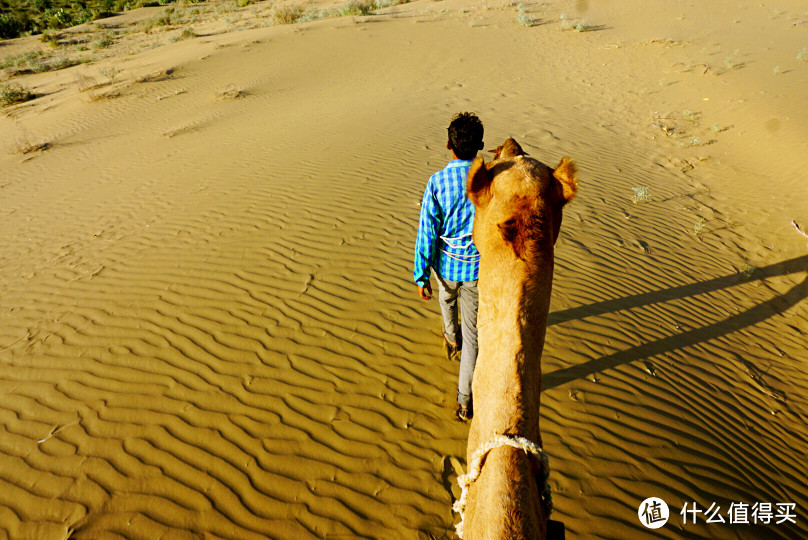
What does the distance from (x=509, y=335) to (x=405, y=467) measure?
2.47m

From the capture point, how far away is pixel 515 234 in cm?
103

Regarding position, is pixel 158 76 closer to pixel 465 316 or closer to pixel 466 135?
pixel 466 135

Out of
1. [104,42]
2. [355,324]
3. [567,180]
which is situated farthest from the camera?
[104,42]

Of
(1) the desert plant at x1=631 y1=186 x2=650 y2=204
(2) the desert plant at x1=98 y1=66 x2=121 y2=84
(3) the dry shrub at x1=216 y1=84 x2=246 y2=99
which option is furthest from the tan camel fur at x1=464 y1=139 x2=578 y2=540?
(2) the desert plant at x1=98 y1=66 x2=121 y2=84

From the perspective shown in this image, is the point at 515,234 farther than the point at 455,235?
No

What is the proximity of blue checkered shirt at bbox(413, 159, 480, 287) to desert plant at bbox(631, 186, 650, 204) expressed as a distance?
19.9 ft

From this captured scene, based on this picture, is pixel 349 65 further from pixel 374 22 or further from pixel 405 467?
pixel 405 467

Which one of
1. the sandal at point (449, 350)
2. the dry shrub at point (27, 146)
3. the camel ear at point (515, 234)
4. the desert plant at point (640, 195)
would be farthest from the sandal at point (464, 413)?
the dry shrub at point (27, 146)

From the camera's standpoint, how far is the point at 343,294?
15.9 feet

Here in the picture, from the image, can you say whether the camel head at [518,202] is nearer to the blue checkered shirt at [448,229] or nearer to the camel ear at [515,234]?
the camel ear at [515,234]

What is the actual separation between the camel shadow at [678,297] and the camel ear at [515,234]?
304 centimetres

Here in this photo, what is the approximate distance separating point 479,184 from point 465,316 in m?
1.88

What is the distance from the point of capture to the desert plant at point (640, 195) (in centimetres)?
736

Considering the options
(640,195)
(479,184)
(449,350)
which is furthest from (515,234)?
(640,195)
